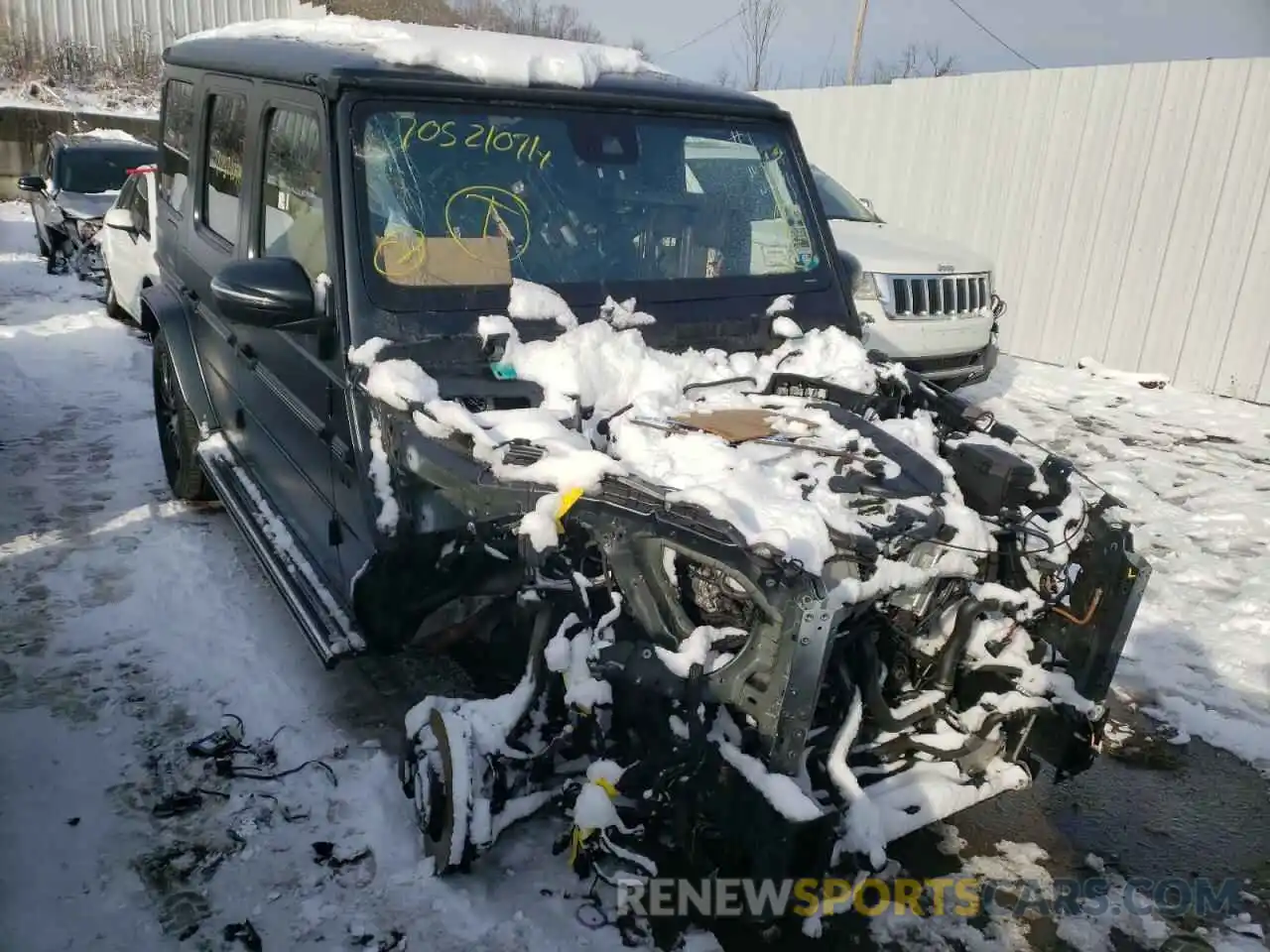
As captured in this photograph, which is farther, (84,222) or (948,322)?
(84,222)

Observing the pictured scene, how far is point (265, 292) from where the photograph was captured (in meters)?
2.89

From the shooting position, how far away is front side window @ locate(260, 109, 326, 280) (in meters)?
3.17

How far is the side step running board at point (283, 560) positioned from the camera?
9.91ft

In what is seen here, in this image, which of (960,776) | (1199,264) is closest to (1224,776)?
(960,776)

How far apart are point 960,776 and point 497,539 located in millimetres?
1452

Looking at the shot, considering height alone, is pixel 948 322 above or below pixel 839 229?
below

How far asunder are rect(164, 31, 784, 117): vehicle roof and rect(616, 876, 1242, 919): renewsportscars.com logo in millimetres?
2560

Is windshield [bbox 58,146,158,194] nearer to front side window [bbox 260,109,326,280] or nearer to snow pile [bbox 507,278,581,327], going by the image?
front side window [bbox 260,109,326,280]

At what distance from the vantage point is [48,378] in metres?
7.46

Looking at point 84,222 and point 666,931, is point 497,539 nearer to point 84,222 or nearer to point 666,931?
point 666,931

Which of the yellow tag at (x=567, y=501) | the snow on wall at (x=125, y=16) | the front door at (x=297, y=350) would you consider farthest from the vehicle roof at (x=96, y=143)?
the yellow tag at (x=567, y=501)

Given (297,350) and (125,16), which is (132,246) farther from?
(125,16)

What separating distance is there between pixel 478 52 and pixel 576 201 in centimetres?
61

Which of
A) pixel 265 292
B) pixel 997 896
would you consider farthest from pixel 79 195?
pixel 997 896
